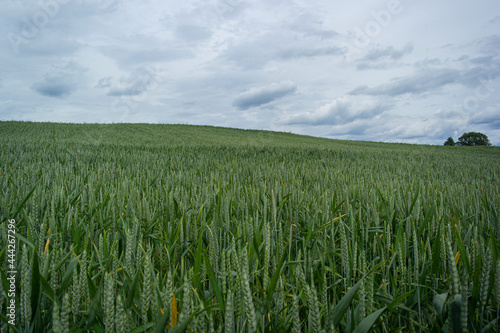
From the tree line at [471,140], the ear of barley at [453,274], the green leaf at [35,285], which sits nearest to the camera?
the ear of barley at [453,274]

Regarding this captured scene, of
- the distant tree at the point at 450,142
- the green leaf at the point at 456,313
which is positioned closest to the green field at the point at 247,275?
the green leaf at the point at 456,313

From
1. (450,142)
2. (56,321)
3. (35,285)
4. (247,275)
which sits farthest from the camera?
(450,142)

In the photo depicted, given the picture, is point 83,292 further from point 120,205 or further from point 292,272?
point 120,205

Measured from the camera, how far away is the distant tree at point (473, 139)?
154 ft

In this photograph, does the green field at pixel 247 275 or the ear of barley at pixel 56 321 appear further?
the green field at pixel 247 275

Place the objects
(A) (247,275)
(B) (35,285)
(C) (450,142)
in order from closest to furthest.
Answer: (A) (247,275)
(B) (35,285)
(C) (450,142)

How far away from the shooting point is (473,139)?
4878cm

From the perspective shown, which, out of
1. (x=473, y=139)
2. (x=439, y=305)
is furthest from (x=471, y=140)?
(x=439, y=305)

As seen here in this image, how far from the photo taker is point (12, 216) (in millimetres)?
1829

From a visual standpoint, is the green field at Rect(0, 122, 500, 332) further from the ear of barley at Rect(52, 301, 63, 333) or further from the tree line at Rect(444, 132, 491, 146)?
the tree line at Rect(444, 132, 491, 146)

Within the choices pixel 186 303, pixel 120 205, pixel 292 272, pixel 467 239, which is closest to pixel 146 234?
pixel 120 205

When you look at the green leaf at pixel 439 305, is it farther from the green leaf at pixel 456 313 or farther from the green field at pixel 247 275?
the green leaf at pixel 456 313

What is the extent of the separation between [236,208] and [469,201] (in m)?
2.04

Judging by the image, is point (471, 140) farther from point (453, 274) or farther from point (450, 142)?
point (453, 274)
